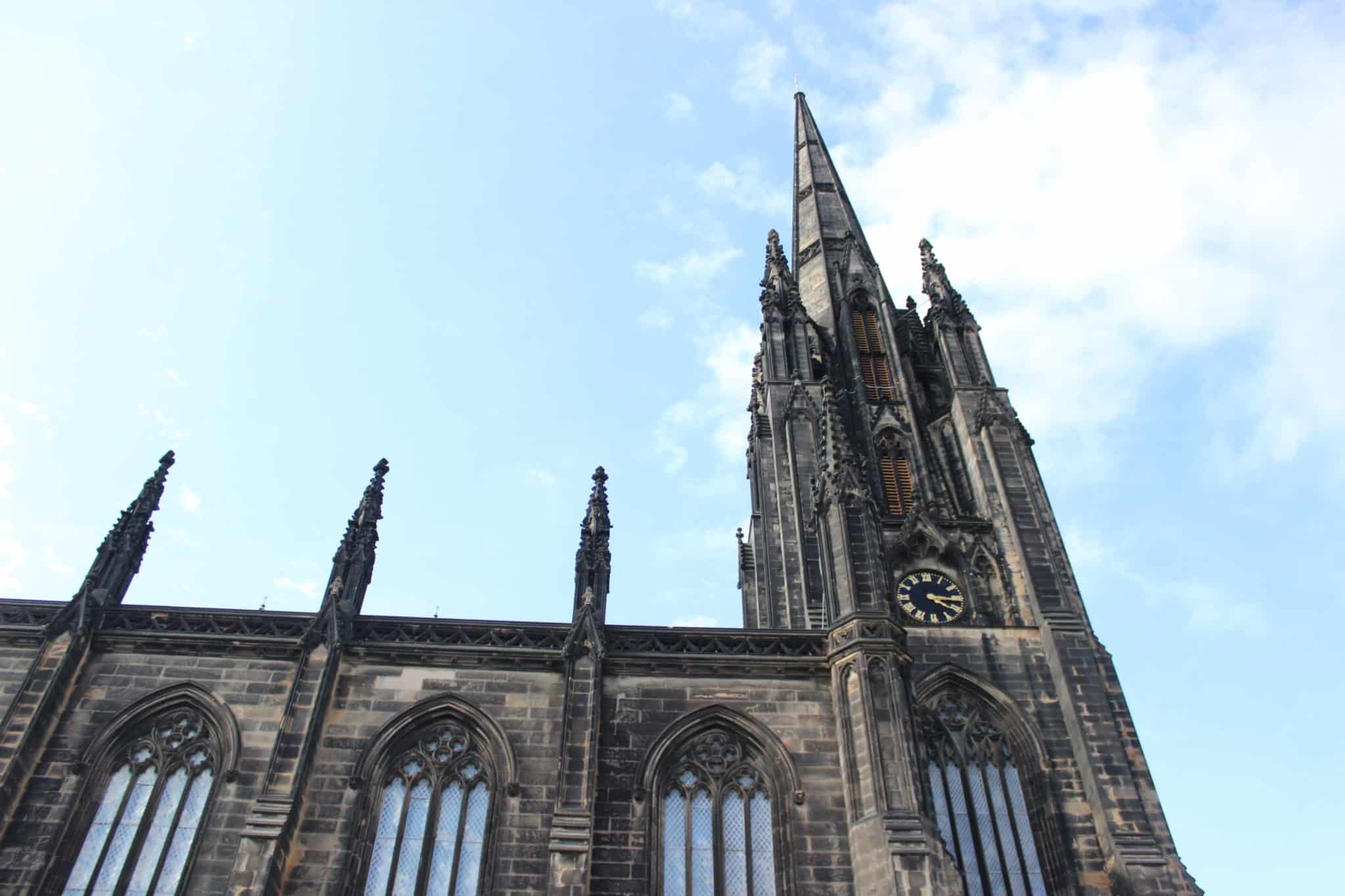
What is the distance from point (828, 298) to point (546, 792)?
2277 cm

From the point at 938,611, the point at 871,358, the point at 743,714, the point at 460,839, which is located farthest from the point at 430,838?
the point at 871,358

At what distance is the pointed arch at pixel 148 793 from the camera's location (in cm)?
1595

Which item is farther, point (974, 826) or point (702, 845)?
point (974, 826)

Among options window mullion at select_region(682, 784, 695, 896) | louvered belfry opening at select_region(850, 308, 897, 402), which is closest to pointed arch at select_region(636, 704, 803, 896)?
window mullion at select_region(682, 784, 695, 896)

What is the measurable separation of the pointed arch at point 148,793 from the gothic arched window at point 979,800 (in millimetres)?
11935

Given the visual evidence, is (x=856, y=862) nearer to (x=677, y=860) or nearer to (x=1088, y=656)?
(x=677, y=860)

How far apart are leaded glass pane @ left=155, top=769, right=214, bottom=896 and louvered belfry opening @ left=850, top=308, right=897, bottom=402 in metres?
20.0

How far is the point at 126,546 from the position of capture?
19.9 meters

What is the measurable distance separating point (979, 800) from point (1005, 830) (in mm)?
662

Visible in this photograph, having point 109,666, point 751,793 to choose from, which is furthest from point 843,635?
point 109,666

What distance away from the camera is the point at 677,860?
647 inches

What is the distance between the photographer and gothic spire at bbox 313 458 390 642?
18.3 meters

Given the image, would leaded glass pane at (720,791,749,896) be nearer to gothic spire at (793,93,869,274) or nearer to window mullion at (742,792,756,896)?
window mullion at (742,792,756,896)

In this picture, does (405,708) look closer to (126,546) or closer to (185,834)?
(185,834)
